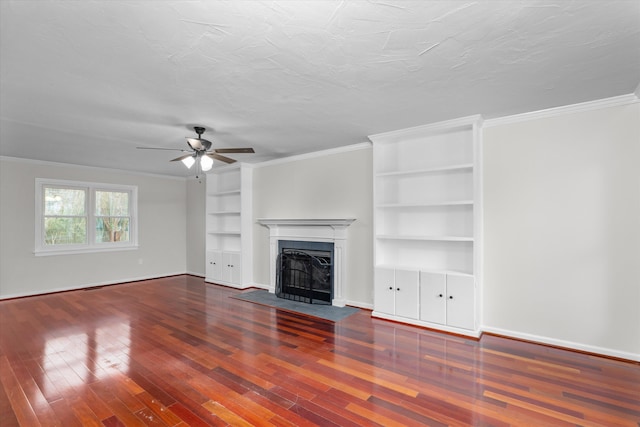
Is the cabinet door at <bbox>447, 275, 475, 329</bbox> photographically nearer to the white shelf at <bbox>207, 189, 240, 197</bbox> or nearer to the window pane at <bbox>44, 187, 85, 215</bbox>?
the white shelf at <bbox>207, 189, 240, 197</bbox>

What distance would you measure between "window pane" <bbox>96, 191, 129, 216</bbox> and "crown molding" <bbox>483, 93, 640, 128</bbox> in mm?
7127

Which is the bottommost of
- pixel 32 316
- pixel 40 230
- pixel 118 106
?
pixel 32 316

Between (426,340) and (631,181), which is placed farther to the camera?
(426,340)

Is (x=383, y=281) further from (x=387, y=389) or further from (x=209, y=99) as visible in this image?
(x=209, y=99)

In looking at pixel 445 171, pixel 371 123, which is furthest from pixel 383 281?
pixel 371 123

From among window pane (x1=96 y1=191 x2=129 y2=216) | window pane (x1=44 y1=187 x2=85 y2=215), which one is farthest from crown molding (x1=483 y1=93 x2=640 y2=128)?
window pane (x1=44 y1=187 x2=85 y2=215)

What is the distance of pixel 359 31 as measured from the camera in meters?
1.90

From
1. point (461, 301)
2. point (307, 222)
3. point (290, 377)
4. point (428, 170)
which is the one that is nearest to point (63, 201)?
point (307, 222)

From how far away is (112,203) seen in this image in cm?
671

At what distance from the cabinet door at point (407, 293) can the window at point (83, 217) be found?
19.7ft

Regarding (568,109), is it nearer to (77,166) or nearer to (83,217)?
(77,166)

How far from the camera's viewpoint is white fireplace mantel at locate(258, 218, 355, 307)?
4879 mm

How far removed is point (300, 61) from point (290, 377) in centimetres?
255

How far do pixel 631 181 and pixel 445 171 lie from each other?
1.71m
